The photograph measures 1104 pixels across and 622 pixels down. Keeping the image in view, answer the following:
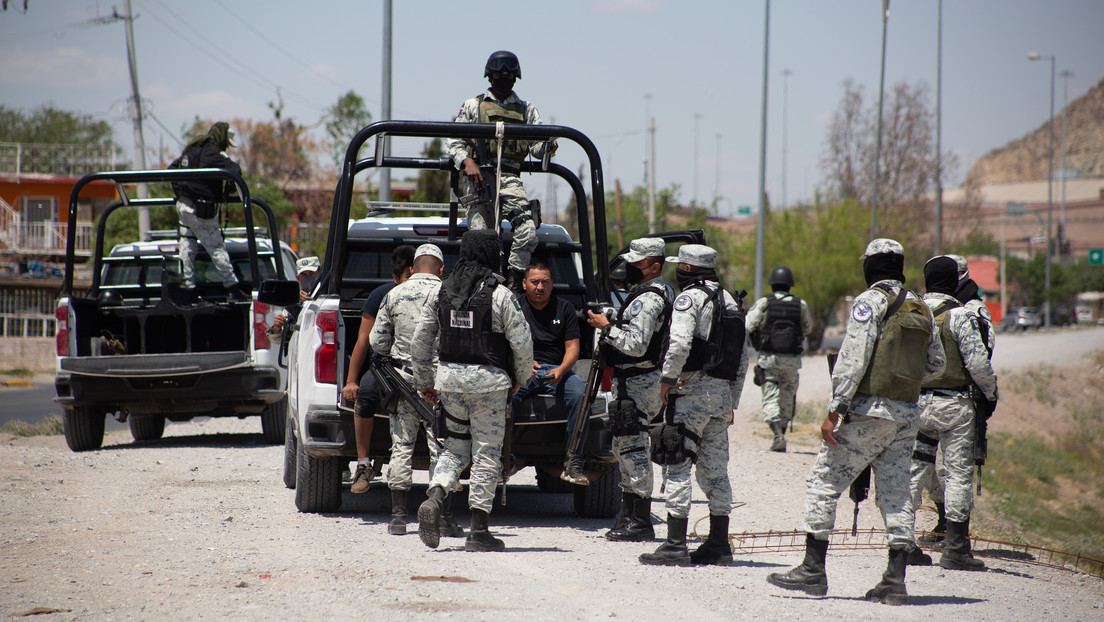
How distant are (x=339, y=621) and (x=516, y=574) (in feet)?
4.13

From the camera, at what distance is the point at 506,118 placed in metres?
7.43

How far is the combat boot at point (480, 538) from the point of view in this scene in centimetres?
609

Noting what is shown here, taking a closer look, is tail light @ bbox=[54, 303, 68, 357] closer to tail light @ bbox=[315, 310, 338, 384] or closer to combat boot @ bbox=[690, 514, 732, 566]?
tail light @ bbox=[315, 310, 338, 384]

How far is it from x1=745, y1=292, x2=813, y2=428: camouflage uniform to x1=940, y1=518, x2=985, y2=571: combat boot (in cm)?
541

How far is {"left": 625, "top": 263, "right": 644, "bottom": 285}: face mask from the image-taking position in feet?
21.1

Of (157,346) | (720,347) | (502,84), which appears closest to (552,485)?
(720,347)

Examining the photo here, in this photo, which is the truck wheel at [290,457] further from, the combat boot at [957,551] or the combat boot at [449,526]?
the combat boot at [957,551]

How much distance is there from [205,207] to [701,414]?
21.0 ft

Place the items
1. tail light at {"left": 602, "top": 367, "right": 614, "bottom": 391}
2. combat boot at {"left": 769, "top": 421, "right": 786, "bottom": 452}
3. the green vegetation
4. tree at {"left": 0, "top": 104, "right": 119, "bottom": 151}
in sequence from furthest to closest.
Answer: tree at {"left": 0, "top": 104, "right": 119, "bottom": 151}, the green vegetation, combat boot at {"left": 769, "top": 421, "right": 786, "bottom": 452}, tail light at {"left": 602, "top": 367, "right": 614, "bottom": 391}

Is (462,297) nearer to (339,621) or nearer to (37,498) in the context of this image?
(339,621)

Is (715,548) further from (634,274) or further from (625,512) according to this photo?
(634,274)

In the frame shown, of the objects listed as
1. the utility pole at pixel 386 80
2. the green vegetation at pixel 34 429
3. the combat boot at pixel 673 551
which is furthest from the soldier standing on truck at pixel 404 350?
the utility pole at pixel 386 80

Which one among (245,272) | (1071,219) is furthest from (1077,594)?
(1071,219)

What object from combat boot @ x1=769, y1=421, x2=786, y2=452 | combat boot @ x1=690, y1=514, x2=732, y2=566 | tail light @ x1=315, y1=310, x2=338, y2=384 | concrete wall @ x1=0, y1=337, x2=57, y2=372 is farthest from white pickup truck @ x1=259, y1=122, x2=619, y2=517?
concrete wall @ x1=0, y1=337, x2=57, y2=372
